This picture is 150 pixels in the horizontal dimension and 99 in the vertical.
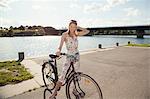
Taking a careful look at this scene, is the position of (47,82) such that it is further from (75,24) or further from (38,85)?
(75,24)

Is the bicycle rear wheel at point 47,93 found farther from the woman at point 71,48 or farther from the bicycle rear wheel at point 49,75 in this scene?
the woman at point 71,48

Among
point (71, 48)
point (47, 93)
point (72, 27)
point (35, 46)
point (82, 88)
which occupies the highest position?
point (72, 27)

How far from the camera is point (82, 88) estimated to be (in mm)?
5391

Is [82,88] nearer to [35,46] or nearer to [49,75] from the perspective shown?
[49,75]

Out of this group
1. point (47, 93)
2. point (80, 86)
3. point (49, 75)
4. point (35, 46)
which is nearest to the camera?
point (80, 86)

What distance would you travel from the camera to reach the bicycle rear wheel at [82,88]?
499 centimetres

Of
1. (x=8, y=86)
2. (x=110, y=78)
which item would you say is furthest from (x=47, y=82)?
(x=110, y=78)

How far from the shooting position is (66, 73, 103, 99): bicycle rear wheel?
4.99 metres

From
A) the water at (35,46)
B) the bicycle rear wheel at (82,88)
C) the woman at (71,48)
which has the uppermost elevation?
the woman at (71,48)

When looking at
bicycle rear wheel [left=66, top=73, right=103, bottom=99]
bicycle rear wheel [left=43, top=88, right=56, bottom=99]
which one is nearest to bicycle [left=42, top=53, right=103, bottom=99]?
bicycle rear wheel [left=66, top=73, right=103, bottom=99]

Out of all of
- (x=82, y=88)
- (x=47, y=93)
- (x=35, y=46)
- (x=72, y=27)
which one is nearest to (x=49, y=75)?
(x=47, y=93)

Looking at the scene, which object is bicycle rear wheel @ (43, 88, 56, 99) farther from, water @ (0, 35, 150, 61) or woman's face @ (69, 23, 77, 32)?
water @ (0, 35, 150, 61)

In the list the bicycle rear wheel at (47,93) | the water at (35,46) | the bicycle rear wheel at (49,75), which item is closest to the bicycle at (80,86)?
the bicycle rear wheel at (49,75)

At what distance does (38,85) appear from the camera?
8.05 metres
